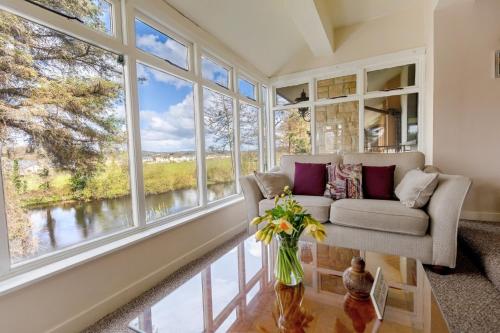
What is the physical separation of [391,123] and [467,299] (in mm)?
2582

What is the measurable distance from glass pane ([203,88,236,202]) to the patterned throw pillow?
4.18 feet

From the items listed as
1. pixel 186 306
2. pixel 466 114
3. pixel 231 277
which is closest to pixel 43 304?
pixel 186 306

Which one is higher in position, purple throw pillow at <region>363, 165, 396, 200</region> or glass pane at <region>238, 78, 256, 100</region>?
glass pane at <region>238, 78, 256, 100</region>

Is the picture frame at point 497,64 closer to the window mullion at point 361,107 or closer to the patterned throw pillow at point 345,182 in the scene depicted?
the window mullion at point 361,107

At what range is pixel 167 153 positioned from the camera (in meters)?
2.34

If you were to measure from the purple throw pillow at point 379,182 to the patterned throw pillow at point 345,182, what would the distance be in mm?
66

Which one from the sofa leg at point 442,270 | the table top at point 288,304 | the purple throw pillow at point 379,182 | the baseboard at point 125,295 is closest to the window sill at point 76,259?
the baseboard at point 125,295

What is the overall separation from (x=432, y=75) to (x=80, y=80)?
3597mm

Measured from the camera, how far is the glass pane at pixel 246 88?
3568 mm

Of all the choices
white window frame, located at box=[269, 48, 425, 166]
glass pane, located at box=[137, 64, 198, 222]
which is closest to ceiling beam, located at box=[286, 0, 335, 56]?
white window frame, located at box=[269, 48, 425, 166]

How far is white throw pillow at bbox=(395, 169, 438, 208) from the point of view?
1.99 meters

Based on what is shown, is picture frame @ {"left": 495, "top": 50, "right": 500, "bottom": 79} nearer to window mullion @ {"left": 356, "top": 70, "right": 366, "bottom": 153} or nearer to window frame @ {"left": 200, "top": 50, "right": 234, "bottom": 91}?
window mullion @ {"left": 356, "top": 70, "right": 366, "bottom": 153}

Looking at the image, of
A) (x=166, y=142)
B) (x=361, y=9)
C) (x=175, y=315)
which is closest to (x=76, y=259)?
(x=175, y=315)

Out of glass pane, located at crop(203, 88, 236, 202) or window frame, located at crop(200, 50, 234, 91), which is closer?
window frame, located at crop(200, 50, 234, 91)
